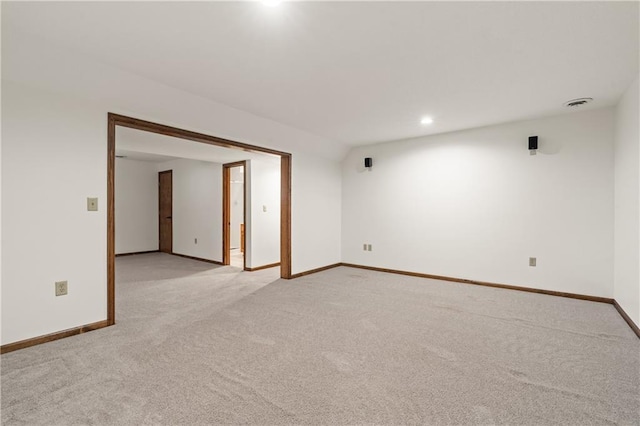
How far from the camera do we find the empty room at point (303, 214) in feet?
5.75

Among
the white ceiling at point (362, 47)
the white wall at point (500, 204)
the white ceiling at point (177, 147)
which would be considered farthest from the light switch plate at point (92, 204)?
the white wall at point (500, 204)

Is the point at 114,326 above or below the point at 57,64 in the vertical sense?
below

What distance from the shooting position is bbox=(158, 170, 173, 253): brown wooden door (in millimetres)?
7129

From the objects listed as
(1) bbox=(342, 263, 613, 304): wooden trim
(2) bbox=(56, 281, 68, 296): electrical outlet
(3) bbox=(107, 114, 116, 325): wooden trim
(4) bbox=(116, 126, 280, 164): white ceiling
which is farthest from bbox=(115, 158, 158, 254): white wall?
(1) bbox=(342, 263, 613, 304): wooden trim

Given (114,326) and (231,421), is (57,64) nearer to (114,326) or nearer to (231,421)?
(114,326)

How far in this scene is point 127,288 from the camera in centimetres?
405

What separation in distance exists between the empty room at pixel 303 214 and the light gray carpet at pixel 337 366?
0.02 metres

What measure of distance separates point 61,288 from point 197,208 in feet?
13.3

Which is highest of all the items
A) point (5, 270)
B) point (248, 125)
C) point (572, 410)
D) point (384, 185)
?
point (248, 125)

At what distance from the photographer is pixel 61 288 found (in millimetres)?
2492

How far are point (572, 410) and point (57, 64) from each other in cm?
393

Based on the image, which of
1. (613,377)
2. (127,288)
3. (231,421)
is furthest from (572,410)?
(127,288)

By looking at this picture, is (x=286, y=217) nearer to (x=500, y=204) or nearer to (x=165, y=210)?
(x=500, y=204)

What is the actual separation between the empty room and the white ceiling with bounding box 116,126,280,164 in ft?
0.38
